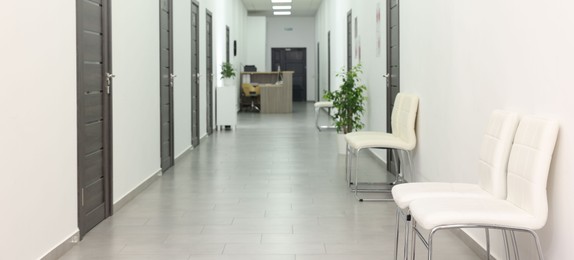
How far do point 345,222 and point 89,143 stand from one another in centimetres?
198

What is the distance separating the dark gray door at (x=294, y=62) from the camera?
25.1 metres

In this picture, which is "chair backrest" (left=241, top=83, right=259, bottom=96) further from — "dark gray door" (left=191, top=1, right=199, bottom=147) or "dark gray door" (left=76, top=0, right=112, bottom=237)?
"dark gray door" (left=76, top=0, right=112, bottom=237)

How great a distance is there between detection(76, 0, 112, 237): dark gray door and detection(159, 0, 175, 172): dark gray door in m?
2.31

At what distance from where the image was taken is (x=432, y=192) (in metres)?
3.44

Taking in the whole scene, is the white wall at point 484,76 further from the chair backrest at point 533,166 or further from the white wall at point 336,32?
the white wall at point 336,32

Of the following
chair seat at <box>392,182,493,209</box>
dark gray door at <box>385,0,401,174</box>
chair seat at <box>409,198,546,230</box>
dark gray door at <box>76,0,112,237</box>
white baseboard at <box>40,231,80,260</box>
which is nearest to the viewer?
chair seat at <box>409,198,546,230</box>

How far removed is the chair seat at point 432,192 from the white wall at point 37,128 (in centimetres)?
198

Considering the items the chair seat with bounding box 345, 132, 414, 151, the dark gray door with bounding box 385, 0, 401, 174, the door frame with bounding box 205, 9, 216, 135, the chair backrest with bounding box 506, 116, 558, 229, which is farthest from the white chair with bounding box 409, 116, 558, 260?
the door frame with bounding box 205, 9, 216, 135

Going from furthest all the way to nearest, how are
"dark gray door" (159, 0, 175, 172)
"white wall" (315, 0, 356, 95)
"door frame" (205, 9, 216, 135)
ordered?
"white wall" (315, 0, 356, 95) → "door frame" (205, 9, 216, 135) → "dark gray door" (159, 0, 175, 172)

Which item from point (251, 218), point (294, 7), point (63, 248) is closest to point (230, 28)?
point (294, 7)

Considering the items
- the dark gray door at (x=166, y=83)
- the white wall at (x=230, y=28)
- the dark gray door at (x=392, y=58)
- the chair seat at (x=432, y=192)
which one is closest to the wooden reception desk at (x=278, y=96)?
the white wall at (x=230, y=28)

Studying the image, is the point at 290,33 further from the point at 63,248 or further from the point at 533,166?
the point at 533,166

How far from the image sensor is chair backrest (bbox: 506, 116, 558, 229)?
2824 millimetres

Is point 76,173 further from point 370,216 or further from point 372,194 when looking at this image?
point 372,194
